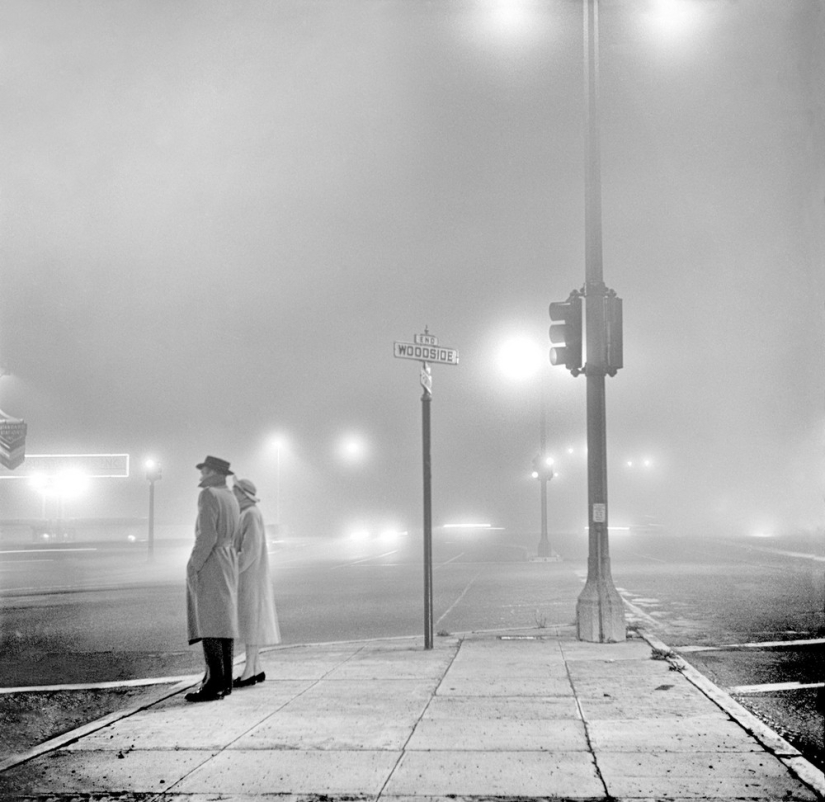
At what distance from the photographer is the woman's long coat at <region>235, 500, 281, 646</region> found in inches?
329

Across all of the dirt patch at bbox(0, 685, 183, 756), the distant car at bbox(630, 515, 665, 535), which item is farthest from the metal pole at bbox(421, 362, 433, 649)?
the distant car at bbox(630, 515, 665, 535)

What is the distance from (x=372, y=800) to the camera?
481 centimetres

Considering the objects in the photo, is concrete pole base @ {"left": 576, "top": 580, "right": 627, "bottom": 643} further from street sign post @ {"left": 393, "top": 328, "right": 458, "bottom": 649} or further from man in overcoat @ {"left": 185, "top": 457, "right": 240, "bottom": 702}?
man in overcoat @ {"left": 185, "top": 457, "right": 240, "bottom": 702}

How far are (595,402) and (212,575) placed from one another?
5.61 metres

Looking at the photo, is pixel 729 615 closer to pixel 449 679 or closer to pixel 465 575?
pixel 449 679

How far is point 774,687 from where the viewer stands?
8492mm

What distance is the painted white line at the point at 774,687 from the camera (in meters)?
8.34

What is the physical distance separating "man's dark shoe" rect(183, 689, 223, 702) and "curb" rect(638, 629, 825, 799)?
399 centimetres

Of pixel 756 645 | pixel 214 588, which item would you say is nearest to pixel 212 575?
pixel 214 588

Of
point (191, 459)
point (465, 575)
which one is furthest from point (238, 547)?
point (191, 459)

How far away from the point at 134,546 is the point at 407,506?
149ft

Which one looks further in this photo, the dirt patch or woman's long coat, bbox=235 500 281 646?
woman's long coat, bbox=235 500 281 646

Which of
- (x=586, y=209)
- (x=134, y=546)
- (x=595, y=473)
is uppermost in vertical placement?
(x=586, y=209)

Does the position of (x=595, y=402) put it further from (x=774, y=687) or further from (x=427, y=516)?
(x=774, y=687)
